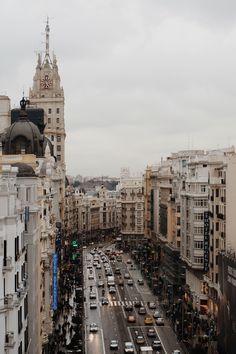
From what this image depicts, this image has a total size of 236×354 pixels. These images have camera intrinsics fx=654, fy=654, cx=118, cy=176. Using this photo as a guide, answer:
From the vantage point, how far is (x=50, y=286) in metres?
69.8

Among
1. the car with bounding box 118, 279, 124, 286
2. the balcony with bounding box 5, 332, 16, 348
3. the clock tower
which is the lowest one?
the car with bounding box 118, 279, 124, 286

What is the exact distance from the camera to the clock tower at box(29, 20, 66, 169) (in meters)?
150

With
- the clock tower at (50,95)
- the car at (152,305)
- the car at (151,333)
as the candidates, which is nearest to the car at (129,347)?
the car at (151,333)

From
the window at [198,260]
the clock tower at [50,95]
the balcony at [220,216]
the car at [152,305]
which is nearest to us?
the balcony at [220,216]

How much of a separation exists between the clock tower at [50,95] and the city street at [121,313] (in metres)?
31.7

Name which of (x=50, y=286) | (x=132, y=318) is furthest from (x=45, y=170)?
(x=132, y=318)

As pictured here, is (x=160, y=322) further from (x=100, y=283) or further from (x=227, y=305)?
(x=100, y=283)

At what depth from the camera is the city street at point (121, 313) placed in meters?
74.2

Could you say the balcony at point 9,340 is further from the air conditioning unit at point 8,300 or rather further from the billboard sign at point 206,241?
the billboard sign at point 206,241

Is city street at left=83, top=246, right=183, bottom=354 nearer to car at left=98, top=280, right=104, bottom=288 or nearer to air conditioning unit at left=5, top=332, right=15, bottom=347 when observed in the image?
car at left=98, top=280, right=104, bottom=288

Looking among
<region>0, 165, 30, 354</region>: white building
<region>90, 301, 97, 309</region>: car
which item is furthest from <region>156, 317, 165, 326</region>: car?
<region>0, 165, 30, 354</region>: white building

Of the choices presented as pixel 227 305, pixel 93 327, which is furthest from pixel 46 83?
pixel 227 305

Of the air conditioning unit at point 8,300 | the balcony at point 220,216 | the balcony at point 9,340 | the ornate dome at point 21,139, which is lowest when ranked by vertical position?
the balcony at point 9,340

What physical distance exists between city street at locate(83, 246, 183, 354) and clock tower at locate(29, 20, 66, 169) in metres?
31.7
